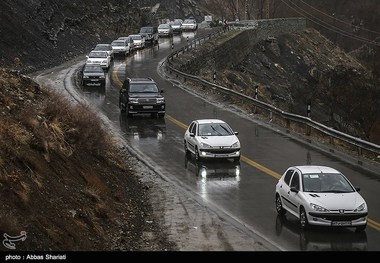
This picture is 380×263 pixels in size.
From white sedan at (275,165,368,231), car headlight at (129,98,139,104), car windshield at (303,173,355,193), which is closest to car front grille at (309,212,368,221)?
white sedan at (275,165,368,231)

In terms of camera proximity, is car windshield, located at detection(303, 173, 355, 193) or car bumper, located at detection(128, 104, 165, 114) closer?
car windshield, located at detection(303, 173, 355, 193)

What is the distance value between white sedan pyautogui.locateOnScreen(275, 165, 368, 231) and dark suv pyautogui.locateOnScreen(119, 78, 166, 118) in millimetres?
17014

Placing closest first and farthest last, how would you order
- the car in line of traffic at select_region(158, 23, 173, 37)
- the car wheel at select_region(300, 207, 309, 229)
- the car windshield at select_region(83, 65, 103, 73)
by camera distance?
the car wheel at select_region(300, 207, 309, 229)
the car windshield at select_region(83, 65, 103, 73)
the car in line of traffic at select_region(158, 23, 173, 37)

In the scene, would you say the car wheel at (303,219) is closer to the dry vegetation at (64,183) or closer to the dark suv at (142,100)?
the dry vegetation at (64,183)

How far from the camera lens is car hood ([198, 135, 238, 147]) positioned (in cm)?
2372

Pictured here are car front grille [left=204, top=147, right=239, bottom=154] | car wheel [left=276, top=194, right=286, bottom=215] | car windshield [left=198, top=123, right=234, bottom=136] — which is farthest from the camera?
car windshield [left=198, top=123, right=234, bottom=136]

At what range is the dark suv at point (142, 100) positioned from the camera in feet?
110

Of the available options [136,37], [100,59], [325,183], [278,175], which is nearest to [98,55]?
[100,59]

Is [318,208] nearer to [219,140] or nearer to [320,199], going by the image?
[320,199]

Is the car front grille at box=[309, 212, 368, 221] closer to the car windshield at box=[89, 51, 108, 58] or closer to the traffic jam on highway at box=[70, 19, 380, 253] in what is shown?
the traffic jam on highway at box=[70, 19, 380, 253]

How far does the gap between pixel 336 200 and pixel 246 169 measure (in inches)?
298

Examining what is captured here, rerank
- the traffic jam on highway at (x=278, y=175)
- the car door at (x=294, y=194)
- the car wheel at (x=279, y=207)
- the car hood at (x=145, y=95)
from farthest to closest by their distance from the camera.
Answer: the car hood at (x=145, y=95)
the car wheel at (x=279, y=207)
the car door at (x=294, y=194)
the traffic jam on highway at (x=278, y=175)

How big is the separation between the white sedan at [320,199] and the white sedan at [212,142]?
6332mm

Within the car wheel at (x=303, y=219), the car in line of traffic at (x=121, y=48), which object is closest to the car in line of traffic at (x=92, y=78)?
the car in line of traffic at (x=121, y=48)
